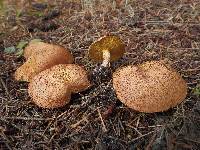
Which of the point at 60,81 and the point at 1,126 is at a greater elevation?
the point at 60,81

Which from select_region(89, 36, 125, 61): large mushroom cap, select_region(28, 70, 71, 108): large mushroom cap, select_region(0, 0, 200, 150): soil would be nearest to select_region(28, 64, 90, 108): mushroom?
select_region(28, 70, 71, 108): large mushroom cap

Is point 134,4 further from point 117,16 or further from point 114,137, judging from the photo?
point 114,137

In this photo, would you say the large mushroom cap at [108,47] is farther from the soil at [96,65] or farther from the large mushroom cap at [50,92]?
the large mushroom cap at [50,92]

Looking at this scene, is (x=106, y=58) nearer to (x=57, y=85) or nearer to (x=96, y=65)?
(x=96, y=65)

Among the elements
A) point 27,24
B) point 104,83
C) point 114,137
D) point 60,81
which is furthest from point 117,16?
point 114,137

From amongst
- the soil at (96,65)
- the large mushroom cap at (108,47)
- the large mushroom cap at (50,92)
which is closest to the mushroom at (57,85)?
the large mushroom cap at (50,92)

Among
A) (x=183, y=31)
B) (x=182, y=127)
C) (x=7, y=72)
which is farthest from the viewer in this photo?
(x=183, y=31)
